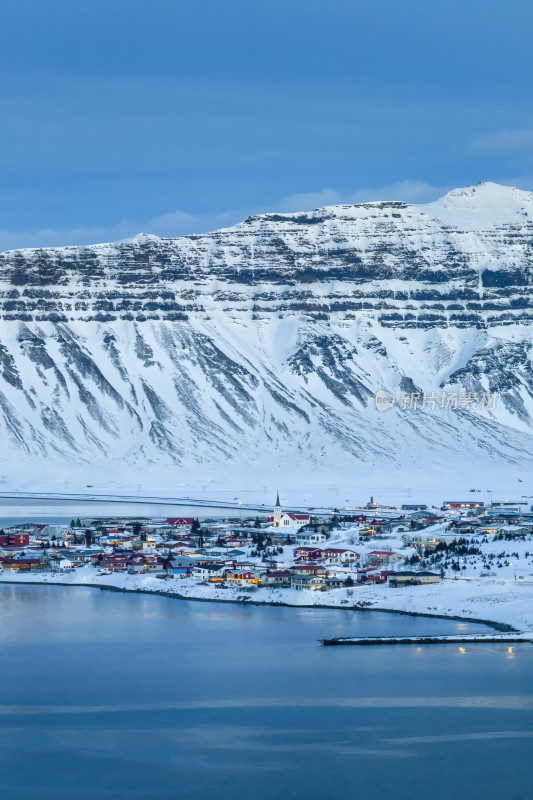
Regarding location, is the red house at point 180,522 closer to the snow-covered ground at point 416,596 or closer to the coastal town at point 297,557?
the coastal town at point 297,557

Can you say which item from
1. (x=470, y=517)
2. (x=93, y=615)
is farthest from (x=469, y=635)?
(x=470, y=517)

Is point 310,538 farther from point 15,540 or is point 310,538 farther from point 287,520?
point 15,540

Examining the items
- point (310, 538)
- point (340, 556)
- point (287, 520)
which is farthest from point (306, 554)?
point (287, 520)

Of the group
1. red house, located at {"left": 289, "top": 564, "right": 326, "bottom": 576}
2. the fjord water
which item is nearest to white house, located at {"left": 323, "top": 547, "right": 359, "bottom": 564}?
red house, located at {"left": 289, "top": 564, "right": 326, "bottom": 576}

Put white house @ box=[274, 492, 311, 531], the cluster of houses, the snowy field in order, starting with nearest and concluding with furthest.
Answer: the snowy field, the cluster of houses, white house @ box=[274, 492, 311, 531]

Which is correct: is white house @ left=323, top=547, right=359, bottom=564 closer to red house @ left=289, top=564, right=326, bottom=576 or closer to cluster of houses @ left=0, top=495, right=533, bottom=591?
cluster of houses @ left=0, top=495, right=533, bottom=591

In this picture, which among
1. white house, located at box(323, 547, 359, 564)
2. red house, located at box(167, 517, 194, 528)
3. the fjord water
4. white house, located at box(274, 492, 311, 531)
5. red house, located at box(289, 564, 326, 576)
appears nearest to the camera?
the fjord water
